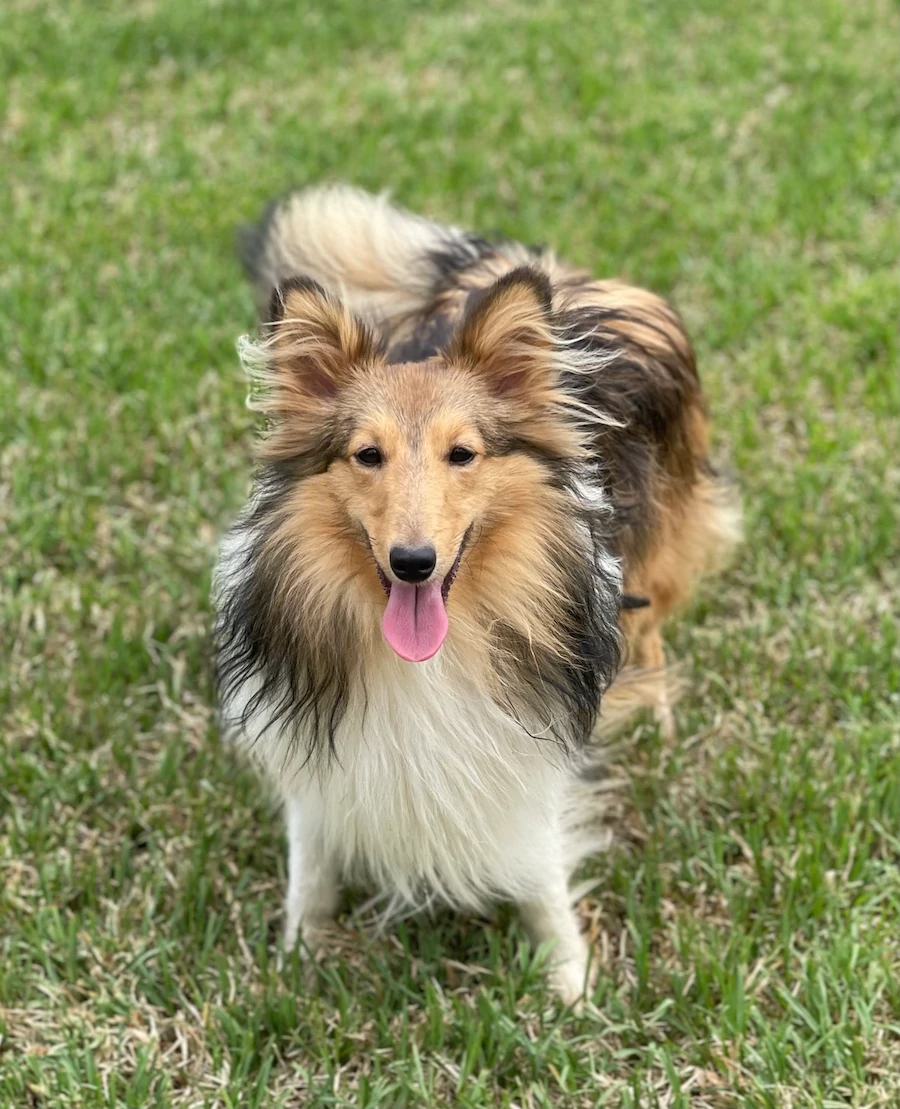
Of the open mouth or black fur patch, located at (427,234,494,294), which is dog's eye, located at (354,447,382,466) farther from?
black fur patch, located at (427,234,494,294)

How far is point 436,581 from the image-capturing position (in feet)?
7.18

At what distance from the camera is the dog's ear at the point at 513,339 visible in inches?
91.4

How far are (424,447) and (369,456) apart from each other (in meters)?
0.12

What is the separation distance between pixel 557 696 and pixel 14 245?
4.14 meters

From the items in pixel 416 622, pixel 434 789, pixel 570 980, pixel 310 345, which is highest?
pixel 310 345

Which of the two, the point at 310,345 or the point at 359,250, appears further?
the point at 359,250

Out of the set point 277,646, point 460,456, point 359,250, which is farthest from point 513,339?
point 359,250

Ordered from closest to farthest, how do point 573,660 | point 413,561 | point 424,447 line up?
Answer: point 413,561 < point 424,447 < point 573,660

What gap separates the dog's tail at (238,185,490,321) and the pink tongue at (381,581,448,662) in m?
1.30

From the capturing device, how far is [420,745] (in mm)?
2492

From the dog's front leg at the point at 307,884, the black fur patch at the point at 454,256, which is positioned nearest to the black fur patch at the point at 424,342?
the black fur patch at the point at 454,256

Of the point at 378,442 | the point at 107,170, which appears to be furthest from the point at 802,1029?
the point at 107,170

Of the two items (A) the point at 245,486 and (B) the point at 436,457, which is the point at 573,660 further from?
(A) the point at 245,486

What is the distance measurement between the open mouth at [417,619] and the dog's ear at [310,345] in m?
0.43
